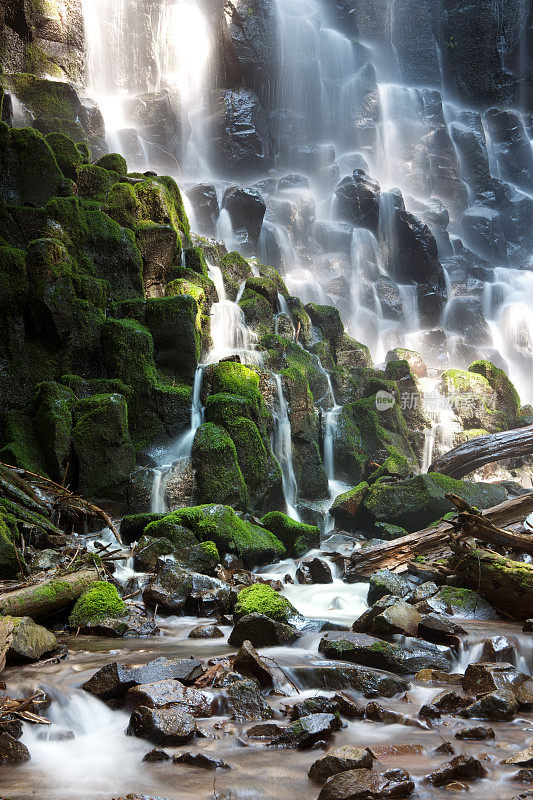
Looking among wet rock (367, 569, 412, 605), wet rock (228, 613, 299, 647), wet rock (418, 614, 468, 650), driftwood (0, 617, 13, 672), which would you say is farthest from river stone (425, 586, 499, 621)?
driftwood (0, 617, 13, 672)

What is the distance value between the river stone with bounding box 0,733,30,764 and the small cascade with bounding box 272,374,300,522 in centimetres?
1035

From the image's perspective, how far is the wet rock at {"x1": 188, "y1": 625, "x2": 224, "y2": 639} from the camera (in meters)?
5.14

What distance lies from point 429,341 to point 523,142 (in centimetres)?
2665

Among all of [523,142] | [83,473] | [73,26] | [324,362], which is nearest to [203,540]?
[83,473]

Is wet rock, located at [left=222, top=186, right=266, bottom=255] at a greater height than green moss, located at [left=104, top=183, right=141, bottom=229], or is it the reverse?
wet rock, located at [left=222, top=186, right=266, bottom=255]

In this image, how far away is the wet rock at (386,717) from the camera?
3.37 m

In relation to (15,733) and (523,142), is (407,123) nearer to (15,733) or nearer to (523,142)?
(523,142)

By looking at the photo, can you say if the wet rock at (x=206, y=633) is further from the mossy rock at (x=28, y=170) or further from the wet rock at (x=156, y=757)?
the mossy rock at (x=28, y=170)

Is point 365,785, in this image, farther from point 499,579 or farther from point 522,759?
point 499,579

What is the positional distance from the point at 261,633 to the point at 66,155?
1546 cm

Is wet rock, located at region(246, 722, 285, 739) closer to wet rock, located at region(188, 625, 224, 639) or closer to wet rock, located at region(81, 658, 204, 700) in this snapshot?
wet rock, located at region(81, 658, 204, 700)

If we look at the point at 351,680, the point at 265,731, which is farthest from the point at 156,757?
the point at 351,680

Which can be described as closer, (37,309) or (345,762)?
(345,762)

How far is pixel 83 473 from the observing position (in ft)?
32.9
